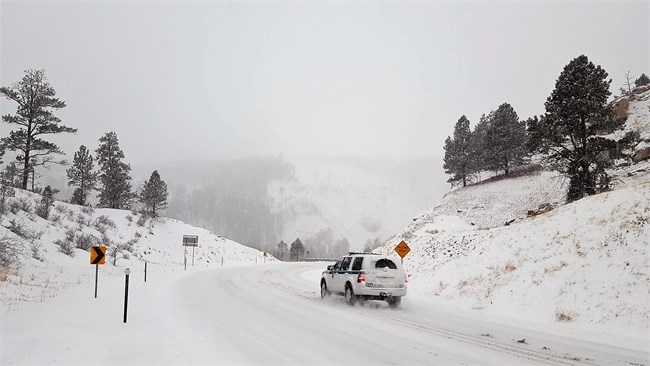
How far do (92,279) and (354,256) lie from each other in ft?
52.4

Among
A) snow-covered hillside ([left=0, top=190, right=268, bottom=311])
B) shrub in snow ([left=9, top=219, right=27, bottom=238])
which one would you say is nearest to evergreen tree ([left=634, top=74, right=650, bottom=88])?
snow-covered hillside ([left=0, top=190, right=268, bottom=311])

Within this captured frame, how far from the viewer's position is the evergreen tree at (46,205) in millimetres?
36281

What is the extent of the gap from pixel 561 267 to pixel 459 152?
4518cm

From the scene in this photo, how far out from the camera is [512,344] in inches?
337

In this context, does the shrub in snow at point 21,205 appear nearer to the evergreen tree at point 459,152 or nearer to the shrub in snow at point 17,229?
the shrub in snow at point 17,229

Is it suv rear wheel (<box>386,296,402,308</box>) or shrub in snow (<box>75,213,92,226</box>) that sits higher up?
shrub in snow (<box>75,213,92,226</box>)

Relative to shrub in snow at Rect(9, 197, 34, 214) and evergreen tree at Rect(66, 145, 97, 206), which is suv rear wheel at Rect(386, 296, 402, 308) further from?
evergreen tree at Rect(66, 145, 97, 206)

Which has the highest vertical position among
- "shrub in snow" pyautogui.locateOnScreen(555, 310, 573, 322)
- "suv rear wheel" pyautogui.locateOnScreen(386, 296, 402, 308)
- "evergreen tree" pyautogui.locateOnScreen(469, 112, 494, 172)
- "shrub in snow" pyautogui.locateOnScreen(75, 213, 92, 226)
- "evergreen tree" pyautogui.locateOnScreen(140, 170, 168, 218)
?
"evergreen tree" pyautogui.locateOnScreen(469, 112, 494, 172)

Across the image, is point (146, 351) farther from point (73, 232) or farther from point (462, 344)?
point (73, 232)

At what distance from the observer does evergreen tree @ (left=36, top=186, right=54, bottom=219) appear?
3628 centimetres

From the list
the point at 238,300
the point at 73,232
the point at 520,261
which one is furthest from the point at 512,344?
the point at 73,232

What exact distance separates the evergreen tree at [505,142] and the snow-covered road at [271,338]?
142 ft

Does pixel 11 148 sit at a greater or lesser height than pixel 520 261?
greater

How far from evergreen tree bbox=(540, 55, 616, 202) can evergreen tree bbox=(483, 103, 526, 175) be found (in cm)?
2328
